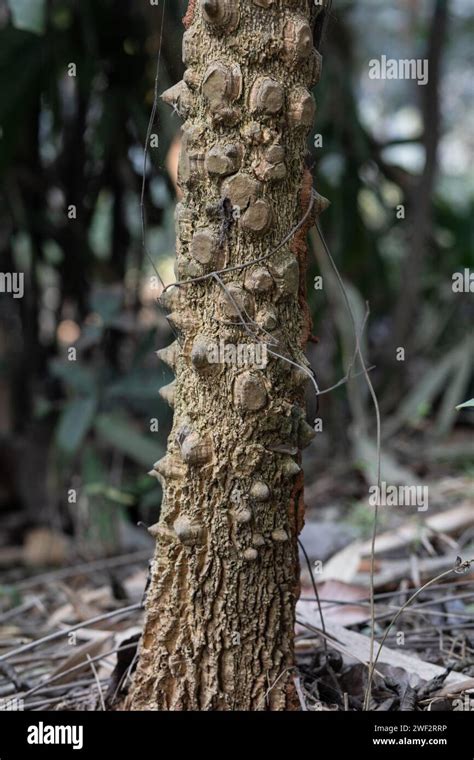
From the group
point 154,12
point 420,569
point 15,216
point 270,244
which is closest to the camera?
point 270,244

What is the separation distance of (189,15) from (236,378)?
19.0 inches

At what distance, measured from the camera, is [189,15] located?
115 centimetres

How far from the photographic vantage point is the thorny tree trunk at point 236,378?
1.09m

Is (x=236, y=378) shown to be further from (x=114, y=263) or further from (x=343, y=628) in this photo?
(x=114, y=263)

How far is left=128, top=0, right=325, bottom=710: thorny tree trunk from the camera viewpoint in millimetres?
1088

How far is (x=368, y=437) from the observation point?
3.22m

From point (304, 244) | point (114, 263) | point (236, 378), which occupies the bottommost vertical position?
point (236, 378)

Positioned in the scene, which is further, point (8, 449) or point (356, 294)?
point (8, 449)

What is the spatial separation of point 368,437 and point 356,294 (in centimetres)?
62

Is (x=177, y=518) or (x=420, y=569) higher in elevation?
(x=177, y=518)

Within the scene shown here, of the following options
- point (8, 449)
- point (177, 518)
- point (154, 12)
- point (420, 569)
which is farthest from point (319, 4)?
point (8, 449)

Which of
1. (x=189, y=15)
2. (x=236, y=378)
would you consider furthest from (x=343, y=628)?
(x=189, y=15)

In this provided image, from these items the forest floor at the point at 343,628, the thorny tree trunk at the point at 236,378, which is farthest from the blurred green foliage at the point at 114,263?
the thorny tree trunk at the point at 236,378
